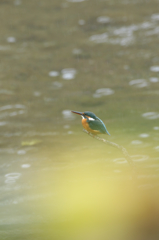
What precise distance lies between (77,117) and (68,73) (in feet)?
8.53

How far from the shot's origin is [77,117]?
870cm

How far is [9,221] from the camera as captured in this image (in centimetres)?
488

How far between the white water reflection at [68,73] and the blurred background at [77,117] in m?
0.03

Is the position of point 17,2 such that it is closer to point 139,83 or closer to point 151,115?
point 139,83

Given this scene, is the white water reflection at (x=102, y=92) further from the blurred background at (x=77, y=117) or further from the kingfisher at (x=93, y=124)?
the kingfisher at (x=93, y=124)

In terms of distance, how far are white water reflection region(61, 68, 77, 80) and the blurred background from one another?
27 millimetres

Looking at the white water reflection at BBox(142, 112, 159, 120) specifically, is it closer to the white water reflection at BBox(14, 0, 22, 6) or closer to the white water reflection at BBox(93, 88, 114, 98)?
the white water reflection at BBox(93, 88, 114, 98)

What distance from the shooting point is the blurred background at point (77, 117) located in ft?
15.9

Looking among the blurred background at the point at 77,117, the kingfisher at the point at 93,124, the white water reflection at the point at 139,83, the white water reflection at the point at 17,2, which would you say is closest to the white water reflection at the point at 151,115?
the blurred background at the point at 77,117

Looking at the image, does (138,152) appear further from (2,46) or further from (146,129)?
(2,46)

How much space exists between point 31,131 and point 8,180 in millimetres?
2113

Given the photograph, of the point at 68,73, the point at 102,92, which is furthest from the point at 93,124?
the point at 68,73

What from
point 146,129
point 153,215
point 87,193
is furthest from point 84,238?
point 146,129

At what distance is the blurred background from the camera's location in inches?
191
